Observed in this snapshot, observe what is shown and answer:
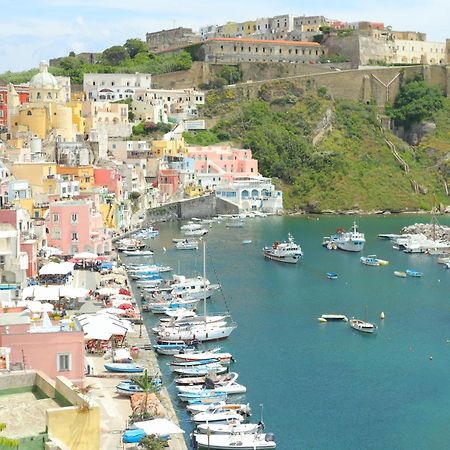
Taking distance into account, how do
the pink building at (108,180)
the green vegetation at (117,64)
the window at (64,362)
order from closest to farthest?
the window at (64,362) → the pink building at (108,180) → the green vegetation at (117,64)

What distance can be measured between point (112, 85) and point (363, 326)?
41.2 meters

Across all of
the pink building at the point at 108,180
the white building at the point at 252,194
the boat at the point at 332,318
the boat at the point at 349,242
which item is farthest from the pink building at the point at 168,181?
the boat at the point at 332,318

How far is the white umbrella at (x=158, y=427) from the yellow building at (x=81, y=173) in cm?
2758

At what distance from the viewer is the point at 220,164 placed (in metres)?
60.6

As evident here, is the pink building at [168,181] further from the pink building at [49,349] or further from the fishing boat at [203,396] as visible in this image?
the pink building at [49,349]

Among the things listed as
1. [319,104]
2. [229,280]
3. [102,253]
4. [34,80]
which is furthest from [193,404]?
[319,104]

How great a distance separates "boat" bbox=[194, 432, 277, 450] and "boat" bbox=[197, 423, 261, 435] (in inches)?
4.8

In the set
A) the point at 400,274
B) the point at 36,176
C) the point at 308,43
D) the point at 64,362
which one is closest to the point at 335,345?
the point at 64,362

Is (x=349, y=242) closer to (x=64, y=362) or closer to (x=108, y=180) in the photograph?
(x=108, y=180)

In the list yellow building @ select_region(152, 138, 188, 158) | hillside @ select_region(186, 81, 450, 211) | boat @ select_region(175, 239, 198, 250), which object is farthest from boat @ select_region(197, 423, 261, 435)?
hillside @ select_region(186, 81, 450, 211)

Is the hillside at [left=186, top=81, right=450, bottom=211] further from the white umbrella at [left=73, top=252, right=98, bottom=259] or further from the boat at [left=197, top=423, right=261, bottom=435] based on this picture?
the boat at [left=197, top=423, right=261, bottom=435]

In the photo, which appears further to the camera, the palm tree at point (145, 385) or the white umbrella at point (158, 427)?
the palm tree at point (145, 385)

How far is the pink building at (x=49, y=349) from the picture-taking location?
16.1m

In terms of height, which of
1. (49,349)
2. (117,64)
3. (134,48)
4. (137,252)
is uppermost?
(134,48)
